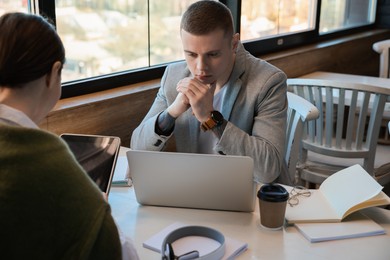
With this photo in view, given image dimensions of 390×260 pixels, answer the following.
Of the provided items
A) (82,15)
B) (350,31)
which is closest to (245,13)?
(82,15)

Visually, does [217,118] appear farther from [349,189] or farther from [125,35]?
[125,35]

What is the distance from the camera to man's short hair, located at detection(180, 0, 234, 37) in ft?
5.41

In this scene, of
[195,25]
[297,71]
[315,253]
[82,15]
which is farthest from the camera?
[297,71]

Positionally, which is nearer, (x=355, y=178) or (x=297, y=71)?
(x=355, y=178)

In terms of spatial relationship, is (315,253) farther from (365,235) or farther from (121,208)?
(121,208)

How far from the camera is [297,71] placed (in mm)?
3436

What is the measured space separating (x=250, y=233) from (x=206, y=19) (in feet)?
2.36

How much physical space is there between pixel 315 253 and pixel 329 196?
285 mm

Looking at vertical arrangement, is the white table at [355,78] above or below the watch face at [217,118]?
below

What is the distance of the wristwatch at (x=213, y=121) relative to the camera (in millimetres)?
1635

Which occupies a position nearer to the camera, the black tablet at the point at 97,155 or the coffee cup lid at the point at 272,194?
the coffee cup lid at the point at 272,194

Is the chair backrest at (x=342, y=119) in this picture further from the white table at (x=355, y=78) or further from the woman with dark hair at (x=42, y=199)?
the woman with dark hair at (x=42, y=199)

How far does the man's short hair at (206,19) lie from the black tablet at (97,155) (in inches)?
17.6

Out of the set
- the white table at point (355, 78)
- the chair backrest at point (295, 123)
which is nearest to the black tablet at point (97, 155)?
the chair backrest at point (295, 123)
